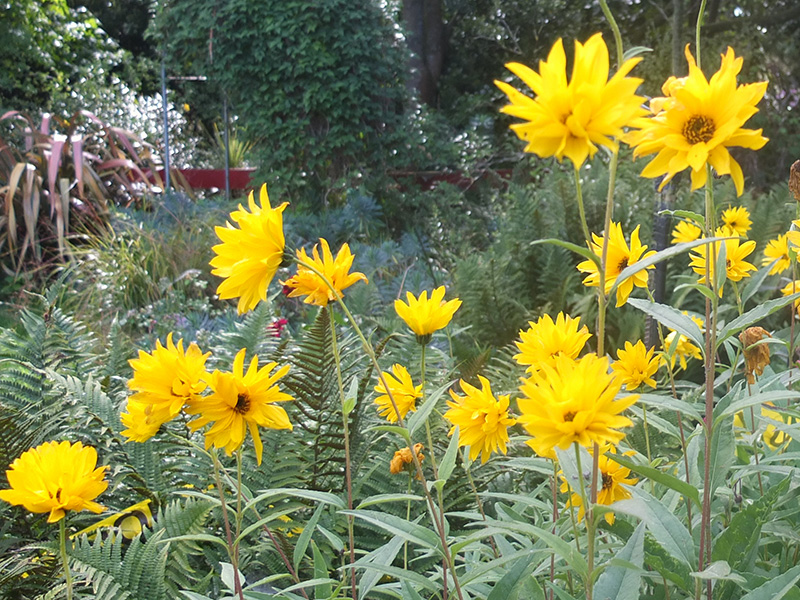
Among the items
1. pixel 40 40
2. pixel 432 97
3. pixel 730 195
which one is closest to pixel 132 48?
pixel 40 40

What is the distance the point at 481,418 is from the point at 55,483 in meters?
0.59

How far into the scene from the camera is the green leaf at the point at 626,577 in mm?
844

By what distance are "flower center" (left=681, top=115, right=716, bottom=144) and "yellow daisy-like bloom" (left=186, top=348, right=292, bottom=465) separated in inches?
21.1

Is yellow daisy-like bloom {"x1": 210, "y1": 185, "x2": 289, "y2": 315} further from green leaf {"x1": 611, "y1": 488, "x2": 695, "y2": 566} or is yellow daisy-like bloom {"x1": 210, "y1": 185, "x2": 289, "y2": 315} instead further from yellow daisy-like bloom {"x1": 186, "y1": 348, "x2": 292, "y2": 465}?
green leaf {"x1": 611, "y1": 488, "x2": 695, "y2": 566}

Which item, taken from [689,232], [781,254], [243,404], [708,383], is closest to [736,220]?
[781,254]

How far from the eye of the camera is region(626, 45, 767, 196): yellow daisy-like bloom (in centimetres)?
72

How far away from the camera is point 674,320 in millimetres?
887

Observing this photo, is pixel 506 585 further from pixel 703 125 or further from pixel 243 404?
pixel 703 125

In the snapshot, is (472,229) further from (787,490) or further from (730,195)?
(787,490)

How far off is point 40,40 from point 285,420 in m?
9.80

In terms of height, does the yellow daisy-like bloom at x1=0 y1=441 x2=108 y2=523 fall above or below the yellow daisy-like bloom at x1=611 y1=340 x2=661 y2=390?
below

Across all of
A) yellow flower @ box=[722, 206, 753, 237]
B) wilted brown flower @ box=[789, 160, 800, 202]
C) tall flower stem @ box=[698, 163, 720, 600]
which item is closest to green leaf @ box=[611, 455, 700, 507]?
tall flower stem @ box=[698, 163, 720, 600]

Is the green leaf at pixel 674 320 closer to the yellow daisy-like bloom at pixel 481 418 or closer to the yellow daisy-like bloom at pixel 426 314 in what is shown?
the yellow daisy-like bloom at pixel 481 418

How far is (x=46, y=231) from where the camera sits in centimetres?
547
